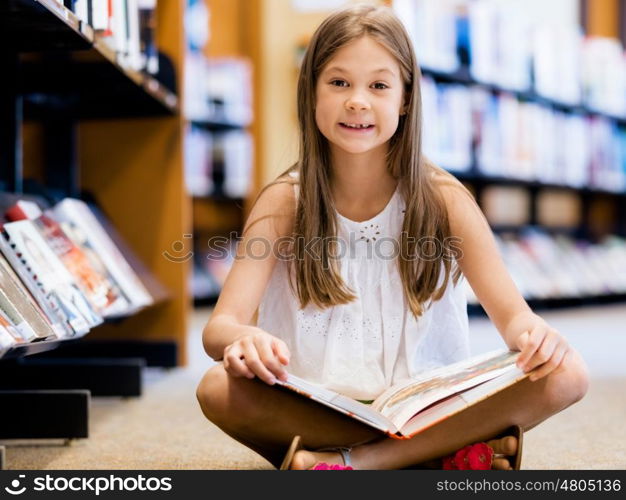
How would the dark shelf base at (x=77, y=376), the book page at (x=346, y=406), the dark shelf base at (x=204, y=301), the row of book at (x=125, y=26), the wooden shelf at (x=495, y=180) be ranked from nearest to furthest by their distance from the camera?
the book page at (x=346, y=406)
the row of book at (x=125, y=26)
the dark shelf base at (x=77, y=376)
the wooden shelf at (x=495, y=180)
the dark shelf base at (x=204, y=301)

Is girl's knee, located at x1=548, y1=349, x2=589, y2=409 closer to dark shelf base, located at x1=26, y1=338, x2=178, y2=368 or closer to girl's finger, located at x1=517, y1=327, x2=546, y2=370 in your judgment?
girl's finger, located at x1=517, y1=327, x2=546, y2=370

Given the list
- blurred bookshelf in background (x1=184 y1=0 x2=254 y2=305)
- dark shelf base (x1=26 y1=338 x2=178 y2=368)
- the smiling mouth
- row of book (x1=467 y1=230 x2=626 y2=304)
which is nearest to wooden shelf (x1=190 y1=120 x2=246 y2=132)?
blurred bookshelf in background (x1=184 y1=0 x2=254 y2=305)

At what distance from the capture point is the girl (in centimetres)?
112

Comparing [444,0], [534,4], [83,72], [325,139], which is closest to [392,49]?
[325,139]

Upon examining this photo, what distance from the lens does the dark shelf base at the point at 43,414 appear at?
4.22 feet

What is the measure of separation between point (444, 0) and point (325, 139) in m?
3.36

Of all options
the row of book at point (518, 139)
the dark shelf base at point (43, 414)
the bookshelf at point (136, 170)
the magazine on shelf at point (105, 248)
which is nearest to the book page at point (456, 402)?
the dark shelf base at point (43, 414)

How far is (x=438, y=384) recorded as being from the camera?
96cm

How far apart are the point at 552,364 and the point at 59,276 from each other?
83 cm

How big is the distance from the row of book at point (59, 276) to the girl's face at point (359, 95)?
50cm

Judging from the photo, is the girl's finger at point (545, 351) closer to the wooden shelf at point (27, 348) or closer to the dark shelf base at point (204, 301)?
the wooden shelf at point (27, 348)

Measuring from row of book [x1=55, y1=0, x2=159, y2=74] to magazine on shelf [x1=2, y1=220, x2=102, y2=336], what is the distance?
1.22 feet

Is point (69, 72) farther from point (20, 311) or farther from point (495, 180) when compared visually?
point (495, 180)
